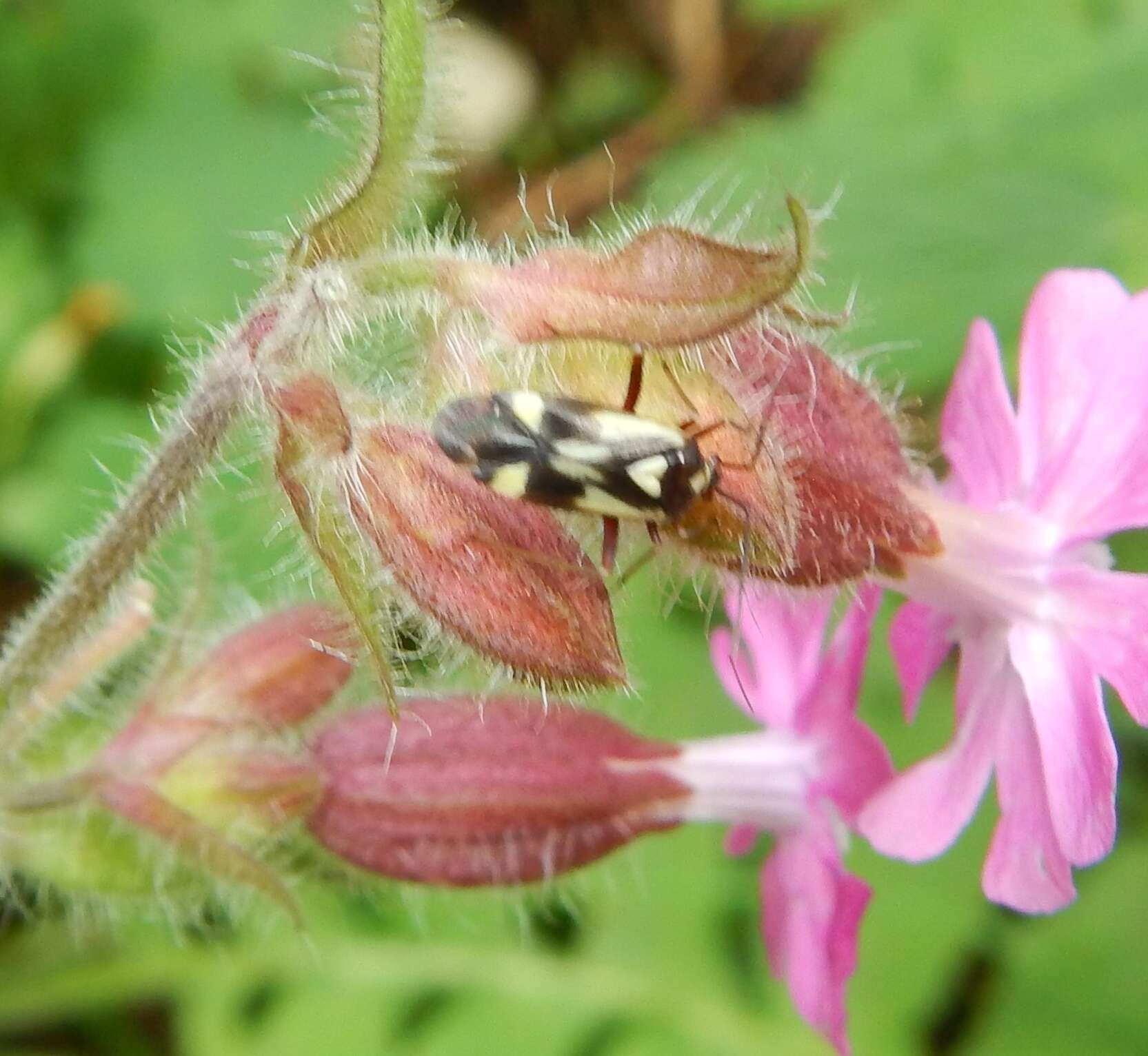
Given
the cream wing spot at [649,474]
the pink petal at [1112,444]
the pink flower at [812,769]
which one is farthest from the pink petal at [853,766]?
the cream wing spot at [649,474]

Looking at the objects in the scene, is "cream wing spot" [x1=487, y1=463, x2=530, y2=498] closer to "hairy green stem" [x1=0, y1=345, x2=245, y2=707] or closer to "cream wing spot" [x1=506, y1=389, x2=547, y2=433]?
"cream wing spot" [x1=506, y1=389, x2=547, y2=433]

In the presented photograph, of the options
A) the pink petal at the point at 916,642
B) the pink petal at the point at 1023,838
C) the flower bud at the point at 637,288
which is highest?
the flower bud at the point at 637,288

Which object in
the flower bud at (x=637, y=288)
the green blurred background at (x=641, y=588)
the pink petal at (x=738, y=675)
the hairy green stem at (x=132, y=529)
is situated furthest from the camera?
the green blurred background at (x=641, y=588)

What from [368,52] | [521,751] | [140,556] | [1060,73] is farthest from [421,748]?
[1060,73]

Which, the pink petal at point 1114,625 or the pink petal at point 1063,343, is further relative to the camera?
the pink petal at point 1063,343

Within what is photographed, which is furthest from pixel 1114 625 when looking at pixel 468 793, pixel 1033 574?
pixel 468 793

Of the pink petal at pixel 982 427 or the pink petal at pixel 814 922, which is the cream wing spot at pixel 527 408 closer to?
the pink petal at pixel 982 427

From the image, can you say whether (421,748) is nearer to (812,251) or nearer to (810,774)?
(810,774)
